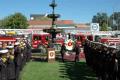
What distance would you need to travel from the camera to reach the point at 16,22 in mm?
124812

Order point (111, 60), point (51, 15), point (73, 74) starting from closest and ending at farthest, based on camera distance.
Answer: point (111, 60)
point (73, 74)
point (51, 15)

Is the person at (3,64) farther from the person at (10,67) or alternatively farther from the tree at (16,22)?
the tree at (16,22)

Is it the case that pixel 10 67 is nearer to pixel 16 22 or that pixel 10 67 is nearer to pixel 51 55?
pixel 51 55

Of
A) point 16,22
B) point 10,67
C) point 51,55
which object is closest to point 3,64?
point 10,67

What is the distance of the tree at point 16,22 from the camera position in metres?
125

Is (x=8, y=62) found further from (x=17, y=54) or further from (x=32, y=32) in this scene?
(x=32, y=32)

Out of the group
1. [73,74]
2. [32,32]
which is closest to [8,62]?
[73,74]

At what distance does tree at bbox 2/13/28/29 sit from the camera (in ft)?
409

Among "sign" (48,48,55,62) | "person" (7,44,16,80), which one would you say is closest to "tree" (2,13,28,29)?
"sign" (48,48,55,62)

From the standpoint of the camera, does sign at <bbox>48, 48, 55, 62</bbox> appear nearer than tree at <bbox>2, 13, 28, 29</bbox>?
Yes

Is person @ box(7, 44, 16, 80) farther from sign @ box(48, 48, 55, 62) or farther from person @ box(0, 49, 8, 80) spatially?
sign @ box(48, 48, 55, 62)

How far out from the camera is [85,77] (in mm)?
20625

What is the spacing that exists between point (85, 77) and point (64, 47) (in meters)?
11.9

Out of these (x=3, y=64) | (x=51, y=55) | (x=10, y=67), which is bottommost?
(x=51, y=55)
